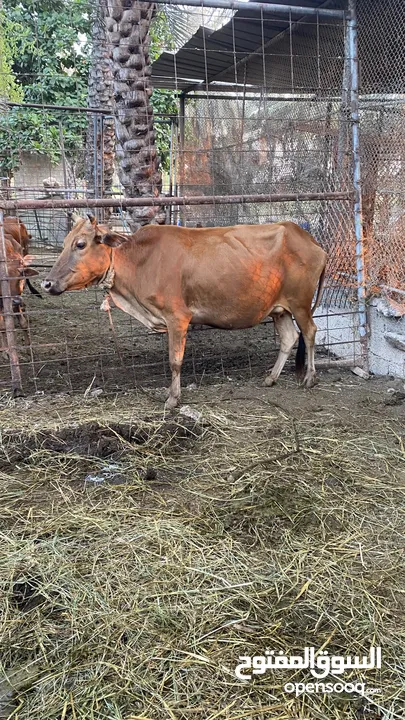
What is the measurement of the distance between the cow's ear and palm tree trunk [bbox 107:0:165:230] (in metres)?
1.31

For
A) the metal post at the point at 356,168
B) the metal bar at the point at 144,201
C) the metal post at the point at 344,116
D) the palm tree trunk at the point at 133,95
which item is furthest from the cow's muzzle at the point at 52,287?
the metal post at the point at 344,116

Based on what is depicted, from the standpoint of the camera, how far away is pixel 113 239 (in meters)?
5.42

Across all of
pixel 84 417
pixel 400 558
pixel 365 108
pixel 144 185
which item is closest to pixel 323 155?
pixel 365 108

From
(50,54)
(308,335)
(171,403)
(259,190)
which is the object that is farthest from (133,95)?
(50,54)

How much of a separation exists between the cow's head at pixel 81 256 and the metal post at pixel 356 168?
2.71 metres

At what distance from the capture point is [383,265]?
21.3ft

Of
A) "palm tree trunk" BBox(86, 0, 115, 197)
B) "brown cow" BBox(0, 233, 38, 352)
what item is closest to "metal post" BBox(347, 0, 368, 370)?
"brown cow" BBox(0, 233, 38, 352)

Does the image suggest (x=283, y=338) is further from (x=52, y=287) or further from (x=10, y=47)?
(x=10, y=47)

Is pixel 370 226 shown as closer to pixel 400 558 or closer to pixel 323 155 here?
pixel 323 155

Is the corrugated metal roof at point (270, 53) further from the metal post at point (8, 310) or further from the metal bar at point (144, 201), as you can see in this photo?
the metal post at point (8, 310)

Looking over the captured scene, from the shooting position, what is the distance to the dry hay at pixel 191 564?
2.43 metres

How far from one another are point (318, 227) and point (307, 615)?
217 inches

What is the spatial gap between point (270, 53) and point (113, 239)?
5.39 m

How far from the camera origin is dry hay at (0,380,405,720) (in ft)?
7.97
